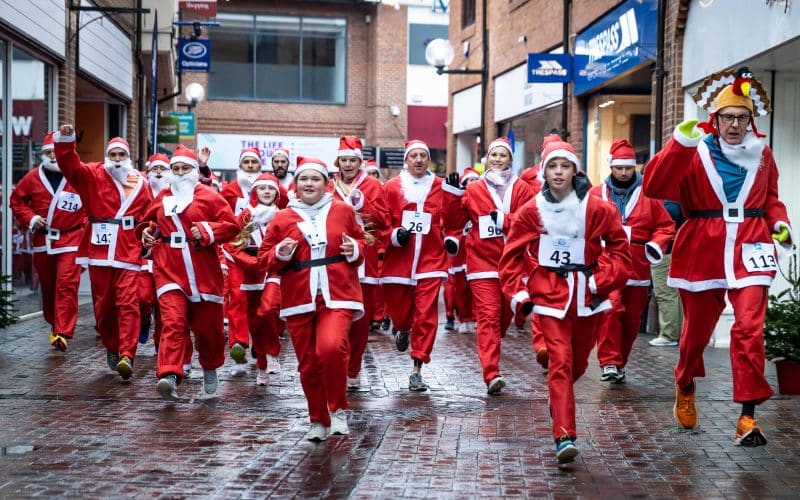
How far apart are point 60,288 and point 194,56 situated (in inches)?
647

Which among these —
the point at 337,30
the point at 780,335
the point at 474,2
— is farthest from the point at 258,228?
the point at 337,30

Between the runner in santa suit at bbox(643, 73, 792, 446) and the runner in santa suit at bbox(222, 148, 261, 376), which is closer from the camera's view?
the runner in santa suit at bbox(643, 73, 792, 446)

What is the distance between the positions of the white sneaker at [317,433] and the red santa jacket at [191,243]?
205 cm

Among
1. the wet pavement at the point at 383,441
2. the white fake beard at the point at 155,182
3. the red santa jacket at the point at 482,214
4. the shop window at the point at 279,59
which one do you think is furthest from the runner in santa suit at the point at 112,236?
the shop window at the point at 279,59

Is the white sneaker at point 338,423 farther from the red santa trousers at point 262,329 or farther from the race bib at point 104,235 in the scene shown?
the race bib at point 104,235

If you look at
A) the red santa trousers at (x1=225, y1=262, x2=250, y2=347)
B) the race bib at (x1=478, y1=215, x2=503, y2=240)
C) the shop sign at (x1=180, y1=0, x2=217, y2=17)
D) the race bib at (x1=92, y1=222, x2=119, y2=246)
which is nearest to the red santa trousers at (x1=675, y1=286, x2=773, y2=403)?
the race bib at (x1=478, y1=215, x2=503, y2=240)

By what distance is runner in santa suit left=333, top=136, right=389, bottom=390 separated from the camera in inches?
388

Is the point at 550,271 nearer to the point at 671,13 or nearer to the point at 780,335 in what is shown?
the point at 780,335

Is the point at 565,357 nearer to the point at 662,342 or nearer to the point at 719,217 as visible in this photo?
the point at 719,217

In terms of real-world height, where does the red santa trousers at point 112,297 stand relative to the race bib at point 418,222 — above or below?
below

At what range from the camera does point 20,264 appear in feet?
57.2

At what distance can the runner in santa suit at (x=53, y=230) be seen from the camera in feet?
41.0

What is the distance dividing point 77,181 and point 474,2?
19.8 metres

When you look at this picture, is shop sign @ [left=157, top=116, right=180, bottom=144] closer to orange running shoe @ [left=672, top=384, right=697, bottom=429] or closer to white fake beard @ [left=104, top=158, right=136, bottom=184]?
white fake beard @ [left=104, top=158, right=136, bottom=184]
